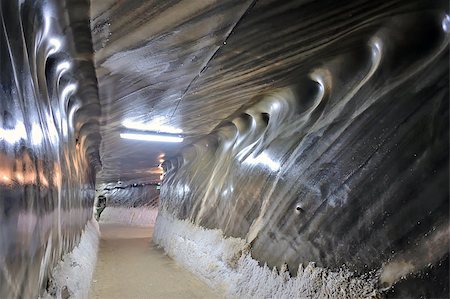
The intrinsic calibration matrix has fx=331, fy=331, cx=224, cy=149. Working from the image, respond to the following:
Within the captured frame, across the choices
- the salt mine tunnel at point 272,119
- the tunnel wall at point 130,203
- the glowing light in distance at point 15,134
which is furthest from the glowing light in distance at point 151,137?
the tunnel wall at point 130,203

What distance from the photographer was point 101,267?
241 inches

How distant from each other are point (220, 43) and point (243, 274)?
2.52 meters

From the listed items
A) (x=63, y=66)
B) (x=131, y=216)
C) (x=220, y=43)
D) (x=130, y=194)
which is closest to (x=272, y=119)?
(x=220, y=43)

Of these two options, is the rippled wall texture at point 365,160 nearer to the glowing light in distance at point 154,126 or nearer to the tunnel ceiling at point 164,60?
the tunnel ceiling at point 164,60

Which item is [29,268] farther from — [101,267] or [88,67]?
[101,267]

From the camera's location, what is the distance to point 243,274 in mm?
3736

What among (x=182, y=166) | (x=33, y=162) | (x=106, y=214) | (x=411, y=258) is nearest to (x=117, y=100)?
(x=33, y=162)

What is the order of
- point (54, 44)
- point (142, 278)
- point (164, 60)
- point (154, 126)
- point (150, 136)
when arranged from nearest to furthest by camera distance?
point (54, 44) → point (164, 60) → point (142, 278) → point (154, 126) → point (150, 136)

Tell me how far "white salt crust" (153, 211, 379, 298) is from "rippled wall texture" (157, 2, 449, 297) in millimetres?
94

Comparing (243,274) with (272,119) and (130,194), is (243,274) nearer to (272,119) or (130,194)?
(272,119)

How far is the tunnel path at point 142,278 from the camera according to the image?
439 cm

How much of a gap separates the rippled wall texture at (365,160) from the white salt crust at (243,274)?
9cm

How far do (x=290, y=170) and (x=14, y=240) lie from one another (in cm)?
239

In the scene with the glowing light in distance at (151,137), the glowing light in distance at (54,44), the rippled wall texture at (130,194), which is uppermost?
the glowing light in distance at (54,44)
